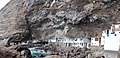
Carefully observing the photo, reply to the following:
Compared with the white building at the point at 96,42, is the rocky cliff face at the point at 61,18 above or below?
above

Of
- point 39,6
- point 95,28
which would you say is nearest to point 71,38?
point 95,28

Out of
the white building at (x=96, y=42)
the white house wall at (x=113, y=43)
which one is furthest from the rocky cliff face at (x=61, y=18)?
the white house wall at (x=113, y=43)

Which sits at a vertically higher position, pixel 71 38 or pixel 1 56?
pixel 1 56

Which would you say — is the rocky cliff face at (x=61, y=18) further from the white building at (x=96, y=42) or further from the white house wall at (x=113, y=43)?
the white house wall at (x=113, y=43)

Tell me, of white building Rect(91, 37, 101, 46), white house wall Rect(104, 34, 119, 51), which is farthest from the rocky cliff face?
white house wall Rect(104, 34, 119, 51)

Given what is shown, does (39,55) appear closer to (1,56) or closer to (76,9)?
(76,9)

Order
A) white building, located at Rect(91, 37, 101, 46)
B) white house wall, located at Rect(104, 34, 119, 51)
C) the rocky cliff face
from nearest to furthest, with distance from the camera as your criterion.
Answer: white house wall, located at Rect(104, 34, 119, 51) < white building, located at Rect(91, 37, 101, 46) < the rocky cliff face

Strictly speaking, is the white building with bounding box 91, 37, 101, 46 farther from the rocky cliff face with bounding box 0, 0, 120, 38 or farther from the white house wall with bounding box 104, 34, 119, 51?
the white house wall with bounding box 104, 34, 119, 51

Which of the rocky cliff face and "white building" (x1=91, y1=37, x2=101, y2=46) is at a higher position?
the rocky cliff face
